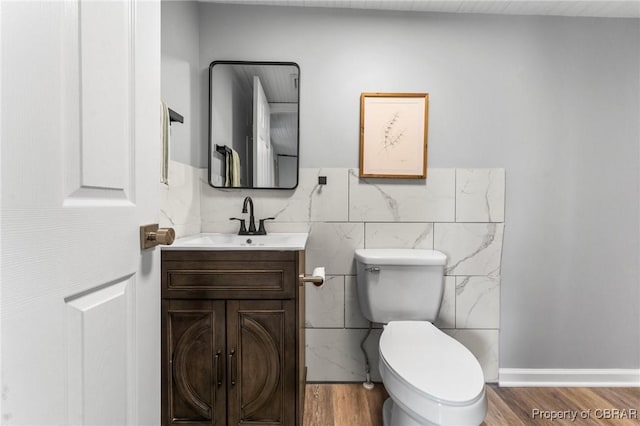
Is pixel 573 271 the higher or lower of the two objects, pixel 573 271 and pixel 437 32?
the lower

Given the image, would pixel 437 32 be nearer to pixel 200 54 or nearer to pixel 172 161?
pixel 200 54

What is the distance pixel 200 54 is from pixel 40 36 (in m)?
1.56

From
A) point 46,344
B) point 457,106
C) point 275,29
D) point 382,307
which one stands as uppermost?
point 275,29

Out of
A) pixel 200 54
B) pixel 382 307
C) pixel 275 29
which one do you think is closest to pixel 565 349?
pixel 382 307

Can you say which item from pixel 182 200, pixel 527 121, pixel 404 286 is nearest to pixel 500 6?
pixel 527 121

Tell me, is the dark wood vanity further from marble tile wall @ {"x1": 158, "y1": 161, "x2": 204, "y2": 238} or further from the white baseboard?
the white baseboard

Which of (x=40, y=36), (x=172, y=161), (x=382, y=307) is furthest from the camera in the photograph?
(x=382, y=307)

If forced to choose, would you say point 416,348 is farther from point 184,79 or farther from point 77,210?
point 184,79

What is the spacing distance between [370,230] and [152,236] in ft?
4.33

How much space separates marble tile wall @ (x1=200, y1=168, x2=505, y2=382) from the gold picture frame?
71 millimetres

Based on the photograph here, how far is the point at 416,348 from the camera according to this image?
132 cm

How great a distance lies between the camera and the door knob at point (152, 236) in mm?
687

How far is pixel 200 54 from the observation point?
1792 millimetres

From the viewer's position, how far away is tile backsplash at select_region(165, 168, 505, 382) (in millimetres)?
1838
